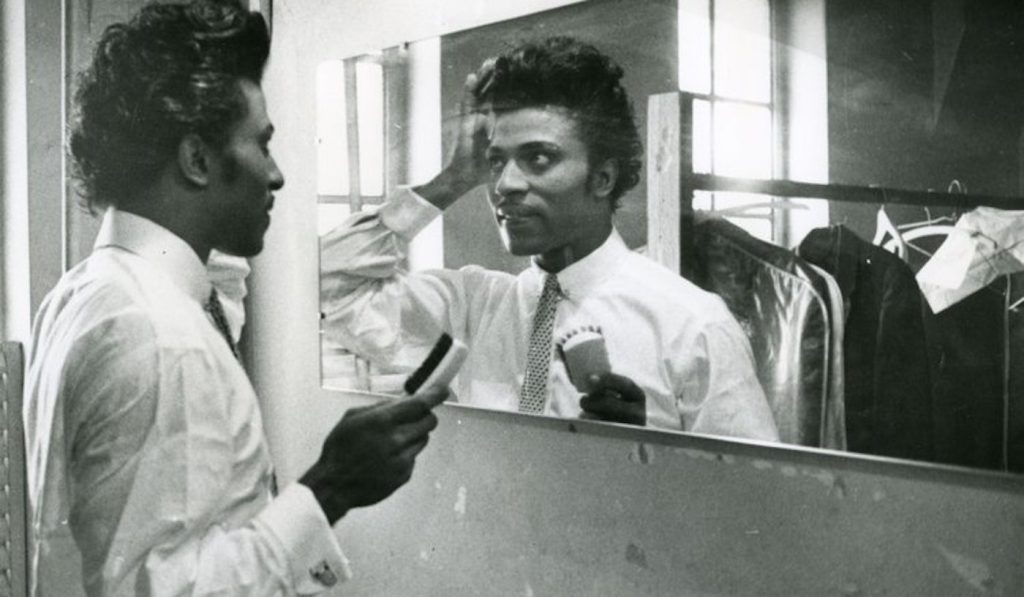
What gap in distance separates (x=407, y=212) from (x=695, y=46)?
0.55 m

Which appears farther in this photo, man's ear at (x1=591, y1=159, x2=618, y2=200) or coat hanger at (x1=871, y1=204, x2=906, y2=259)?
man's ear at (x1=591, y1=159, x2=618, y2=200)

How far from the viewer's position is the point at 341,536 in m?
1.71

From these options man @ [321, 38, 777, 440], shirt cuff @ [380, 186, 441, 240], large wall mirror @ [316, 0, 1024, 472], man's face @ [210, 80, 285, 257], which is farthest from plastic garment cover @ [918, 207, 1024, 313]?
man's face @ [210, 80, 285, 257]

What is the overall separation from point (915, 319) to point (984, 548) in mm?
241

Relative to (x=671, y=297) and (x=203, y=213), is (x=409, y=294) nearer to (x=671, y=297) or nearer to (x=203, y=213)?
(x=203, y=213)

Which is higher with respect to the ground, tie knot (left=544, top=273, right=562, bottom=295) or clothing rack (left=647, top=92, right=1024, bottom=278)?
clothing rack (left=647, top=92, right=1024, bottom=278)

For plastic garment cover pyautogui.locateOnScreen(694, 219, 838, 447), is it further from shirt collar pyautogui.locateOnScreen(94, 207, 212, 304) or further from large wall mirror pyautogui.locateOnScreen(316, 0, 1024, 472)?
shirt collar pyautogui.locateOnScreen(94, 207, 212, 304)

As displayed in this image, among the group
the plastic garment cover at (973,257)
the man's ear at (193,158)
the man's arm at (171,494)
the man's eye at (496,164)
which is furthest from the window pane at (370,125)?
the plastic garment cover at (973,257)

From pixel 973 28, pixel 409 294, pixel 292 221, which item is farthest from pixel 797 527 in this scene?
pixel 292 221

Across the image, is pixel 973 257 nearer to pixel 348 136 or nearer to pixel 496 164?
pixel 496 164

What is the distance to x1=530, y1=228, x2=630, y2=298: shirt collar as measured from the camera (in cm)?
134

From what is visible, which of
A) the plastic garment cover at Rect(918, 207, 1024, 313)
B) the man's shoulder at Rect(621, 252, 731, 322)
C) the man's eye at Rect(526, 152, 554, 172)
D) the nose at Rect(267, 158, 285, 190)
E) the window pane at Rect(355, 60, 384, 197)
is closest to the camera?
the plastic garment cover at Rect(918, 207, 1024, 313)

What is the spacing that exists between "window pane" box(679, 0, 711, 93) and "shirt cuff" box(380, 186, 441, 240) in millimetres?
464

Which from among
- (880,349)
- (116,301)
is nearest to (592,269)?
(880,349)
